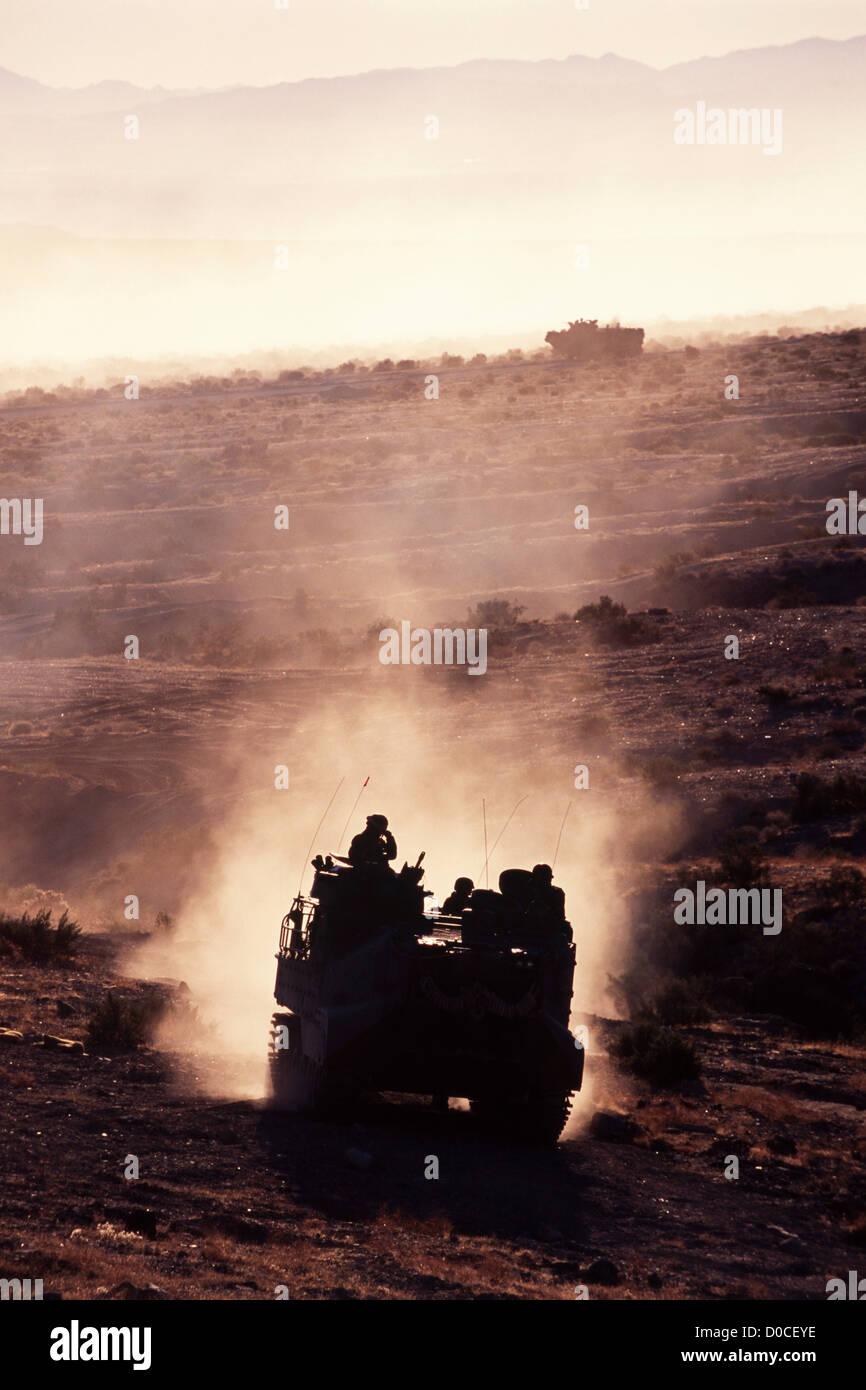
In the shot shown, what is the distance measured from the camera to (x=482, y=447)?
64.6 meters

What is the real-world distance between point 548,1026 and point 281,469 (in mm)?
50282

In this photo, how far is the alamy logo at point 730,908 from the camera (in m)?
25.8

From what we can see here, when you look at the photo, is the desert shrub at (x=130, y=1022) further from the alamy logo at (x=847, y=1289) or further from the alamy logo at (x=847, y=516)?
the alamy logo at (x=847, y=516)

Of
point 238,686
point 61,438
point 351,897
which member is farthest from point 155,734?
point 61,438

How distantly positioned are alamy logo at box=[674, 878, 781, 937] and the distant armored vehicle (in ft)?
215

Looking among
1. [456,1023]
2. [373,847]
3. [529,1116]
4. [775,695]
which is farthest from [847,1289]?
[775,695]

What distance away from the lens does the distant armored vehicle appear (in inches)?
3551

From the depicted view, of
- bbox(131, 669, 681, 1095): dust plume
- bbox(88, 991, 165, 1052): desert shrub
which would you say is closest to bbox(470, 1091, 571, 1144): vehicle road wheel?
bbox(88, 991, 165, 1052): desert shrub

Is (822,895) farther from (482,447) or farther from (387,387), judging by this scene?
(387,387)
